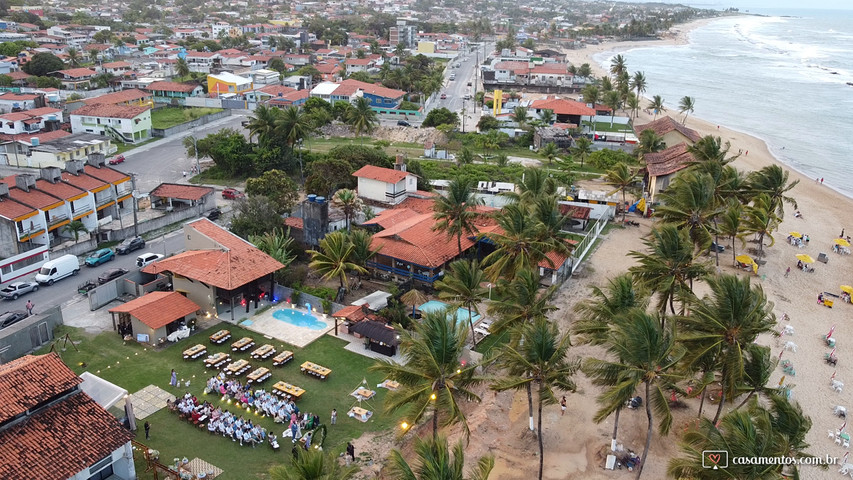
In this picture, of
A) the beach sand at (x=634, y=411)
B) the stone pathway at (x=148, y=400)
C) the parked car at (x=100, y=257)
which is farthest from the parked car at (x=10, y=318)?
the beach sand at (x=634, y=411)

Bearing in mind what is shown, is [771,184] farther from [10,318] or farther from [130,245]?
[10,318]

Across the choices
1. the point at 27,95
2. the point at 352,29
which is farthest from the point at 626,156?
the point at 352,29

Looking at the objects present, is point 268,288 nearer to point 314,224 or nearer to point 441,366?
point 314,224

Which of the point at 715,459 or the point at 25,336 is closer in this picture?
the point at 715,459

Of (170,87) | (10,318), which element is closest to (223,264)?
(10,318)

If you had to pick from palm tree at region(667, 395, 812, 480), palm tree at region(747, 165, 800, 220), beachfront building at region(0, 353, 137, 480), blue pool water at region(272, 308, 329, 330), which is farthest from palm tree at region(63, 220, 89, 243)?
palm tree at region(747, 165, 800, 220)
